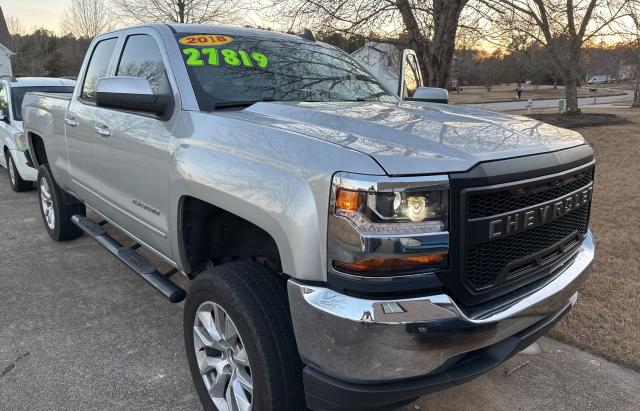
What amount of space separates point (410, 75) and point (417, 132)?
347cm

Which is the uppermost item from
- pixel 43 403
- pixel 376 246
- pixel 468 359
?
pixel 376 246

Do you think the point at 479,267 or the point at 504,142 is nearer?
the point at 479,267

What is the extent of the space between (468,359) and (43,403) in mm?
2254

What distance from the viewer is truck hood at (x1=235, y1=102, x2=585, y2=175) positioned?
196 cm

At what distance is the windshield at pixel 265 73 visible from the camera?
3043 mm

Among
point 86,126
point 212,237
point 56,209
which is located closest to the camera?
point 212,237

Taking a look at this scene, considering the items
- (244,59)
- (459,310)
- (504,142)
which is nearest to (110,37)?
(244,59)

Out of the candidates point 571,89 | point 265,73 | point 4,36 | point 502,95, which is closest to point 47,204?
point 265,73

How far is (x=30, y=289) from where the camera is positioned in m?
4.32

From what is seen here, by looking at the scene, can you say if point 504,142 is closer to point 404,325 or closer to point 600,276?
point 404,325

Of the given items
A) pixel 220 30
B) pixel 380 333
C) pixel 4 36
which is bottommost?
pixel 380 333

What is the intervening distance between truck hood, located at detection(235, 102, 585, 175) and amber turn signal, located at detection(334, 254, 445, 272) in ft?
1.03

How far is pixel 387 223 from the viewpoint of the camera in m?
1.86

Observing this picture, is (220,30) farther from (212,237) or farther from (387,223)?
(387,223)
